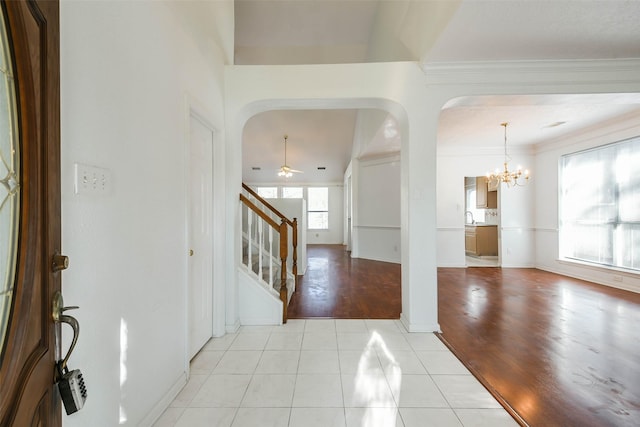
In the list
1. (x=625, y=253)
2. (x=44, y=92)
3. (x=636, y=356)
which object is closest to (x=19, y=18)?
(x=44, y=92)

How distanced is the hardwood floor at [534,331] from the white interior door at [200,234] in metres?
1.12

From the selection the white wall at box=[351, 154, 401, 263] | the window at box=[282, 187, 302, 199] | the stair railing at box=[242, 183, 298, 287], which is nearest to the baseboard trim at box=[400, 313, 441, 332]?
the stair railing at box=[242, 183, 298, 287]

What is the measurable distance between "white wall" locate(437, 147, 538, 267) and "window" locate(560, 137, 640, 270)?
0.66 meters

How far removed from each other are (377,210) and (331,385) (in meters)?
5.34

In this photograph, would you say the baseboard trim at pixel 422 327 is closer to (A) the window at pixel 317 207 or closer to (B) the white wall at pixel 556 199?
(B) the white wall at pixel 556 199

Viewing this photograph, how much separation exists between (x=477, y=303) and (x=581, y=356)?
4.45 feet

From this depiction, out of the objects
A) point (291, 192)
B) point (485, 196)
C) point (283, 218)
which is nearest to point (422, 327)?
point (283, 218)

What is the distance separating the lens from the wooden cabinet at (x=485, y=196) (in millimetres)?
8328

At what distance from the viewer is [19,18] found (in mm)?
658

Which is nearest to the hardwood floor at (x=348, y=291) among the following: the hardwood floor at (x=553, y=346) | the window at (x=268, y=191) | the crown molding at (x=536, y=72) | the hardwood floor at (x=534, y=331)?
the hardwood floor at (x=534, y=331)

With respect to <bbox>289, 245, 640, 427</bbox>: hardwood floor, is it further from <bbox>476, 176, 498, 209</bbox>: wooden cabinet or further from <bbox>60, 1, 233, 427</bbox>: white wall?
<bbox>476, 176, 498, 209</bbox>: wooden cabinet

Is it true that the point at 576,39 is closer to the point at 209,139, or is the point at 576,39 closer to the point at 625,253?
the point at 209,139

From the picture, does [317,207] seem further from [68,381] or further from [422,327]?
[68,381]

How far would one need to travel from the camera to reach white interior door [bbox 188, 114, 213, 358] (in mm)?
2273
